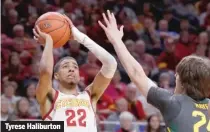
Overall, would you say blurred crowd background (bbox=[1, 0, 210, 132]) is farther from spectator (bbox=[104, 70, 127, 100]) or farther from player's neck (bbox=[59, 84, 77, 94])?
player's neck (bbox=[59, 84, 77, 94])

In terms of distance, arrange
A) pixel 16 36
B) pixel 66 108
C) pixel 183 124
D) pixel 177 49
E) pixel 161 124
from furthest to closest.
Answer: pixel 177 49 → pixel 16 36 → pixel 161 124 → pixel 66 108 → pixel 183 124

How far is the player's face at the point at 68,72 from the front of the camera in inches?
239

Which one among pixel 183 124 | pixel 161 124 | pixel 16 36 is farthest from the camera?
pixel 16 36

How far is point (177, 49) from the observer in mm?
12617

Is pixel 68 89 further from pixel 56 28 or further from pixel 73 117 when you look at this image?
pixel 56 28

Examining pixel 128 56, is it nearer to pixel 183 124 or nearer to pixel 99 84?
pixel 183 124

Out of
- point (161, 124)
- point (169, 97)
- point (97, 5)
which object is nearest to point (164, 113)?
point (169, 97)

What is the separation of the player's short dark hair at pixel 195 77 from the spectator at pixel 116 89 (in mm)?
6741

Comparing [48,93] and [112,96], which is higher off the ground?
[112,96]

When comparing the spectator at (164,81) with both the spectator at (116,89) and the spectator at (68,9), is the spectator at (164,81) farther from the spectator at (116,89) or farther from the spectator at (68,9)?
the spectator at (68,9)

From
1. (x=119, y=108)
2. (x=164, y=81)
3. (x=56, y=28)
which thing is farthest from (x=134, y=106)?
(x=56, y=28)

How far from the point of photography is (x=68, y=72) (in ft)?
20.0

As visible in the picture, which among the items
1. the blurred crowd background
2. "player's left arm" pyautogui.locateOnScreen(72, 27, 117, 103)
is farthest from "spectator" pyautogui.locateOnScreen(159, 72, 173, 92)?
"player's left arm" pyautogui.locateOnScreen(72, 27, 117, 103)

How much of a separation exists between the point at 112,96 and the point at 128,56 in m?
6.80
